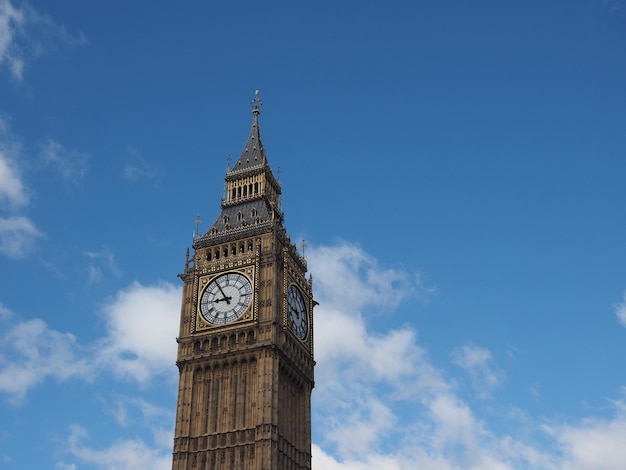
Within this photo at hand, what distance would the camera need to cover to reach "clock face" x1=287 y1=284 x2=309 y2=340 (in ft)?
316

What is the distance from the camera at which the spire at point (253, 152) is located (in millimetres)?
109688

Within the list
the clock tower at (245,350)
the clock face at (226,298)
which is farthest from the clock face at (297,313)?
the clock face at (226,298)

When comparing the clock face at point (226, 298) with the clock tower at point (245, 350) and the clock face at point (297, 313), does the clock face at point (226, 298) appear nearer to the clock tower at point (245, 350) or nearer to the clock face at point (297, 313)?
the clock tower at point (245, 350)

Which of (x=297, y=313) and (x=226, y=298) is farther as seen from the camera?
(x=297, y=313)

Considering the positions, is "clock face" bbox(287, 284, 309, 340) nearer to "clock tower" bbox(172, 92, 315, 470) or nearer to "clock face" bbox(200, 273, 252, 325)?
"clock tower" bbox(172, 92, 315, 470)

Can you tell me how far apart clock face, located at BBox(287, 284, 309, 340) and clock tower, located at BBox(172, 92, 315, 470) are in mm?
119

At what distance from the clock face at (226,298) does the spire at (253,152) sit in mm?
18347

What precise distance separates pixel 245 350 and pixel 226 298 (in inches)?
260

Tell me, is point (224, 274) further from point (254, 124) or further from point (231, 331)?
point (254, 124)

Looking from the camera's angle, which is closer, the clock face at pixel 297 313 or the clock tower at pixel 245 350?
the clock tower at pixel 245 350

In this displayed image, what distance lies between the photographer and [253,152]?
365ft

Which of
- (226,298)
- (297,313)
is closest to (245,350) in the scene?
(226,298)

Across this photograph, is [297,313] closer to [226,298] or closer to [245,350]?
[226,298]

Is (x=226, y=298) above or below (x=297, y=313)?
below
